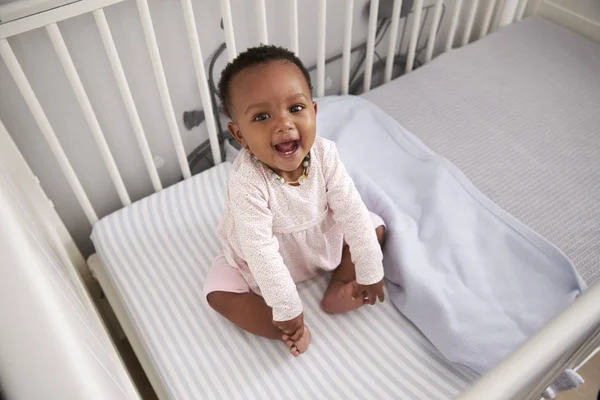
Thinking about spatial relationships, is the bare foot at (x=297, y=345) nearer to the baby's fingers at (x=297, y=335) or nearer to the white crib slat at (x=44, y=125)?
the baby's fingers at (x=297, y=335)

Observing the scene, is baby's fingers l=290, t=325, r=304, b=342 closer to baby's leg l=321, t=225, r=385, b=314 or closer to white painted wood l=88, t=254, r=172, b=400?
baby's leg l=321, t=225, r=385, b=314

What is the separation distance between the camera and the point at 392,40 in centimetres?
116

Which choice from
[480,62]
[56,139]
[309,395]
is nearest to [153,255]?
[56,139]

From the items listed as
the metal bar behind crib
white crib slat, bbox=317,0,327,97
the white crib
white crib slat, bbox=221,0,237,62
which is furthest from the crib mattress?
white crib slat, bbox=221,0,237,62

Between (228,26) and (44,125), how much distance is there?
358 millimetres

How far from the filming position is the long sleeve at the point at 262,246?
0.71 metres

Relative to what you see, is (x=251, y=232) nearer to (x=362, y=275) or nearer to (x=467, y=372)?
(x=362, y=275)

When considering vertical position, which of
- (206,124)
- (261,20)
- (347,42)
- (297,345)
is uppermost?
(261,20)

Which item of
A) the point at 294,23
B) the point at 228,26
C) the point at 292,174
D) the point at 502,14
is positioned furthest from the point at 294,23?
the point at 502,14

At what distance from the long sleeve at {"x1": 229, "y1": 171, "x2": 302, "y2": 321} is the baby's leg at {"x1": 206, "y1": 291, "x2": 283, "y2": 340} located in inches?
2.3

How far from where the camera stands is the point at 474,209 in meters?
0.95

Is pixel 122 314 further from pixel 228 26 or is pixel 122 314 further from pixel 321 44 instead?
pixel 321 44

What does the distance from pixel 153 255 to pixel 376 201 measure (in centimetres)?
44

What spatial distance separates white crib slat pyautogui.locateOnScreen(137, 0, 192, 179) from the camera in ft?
2.60
